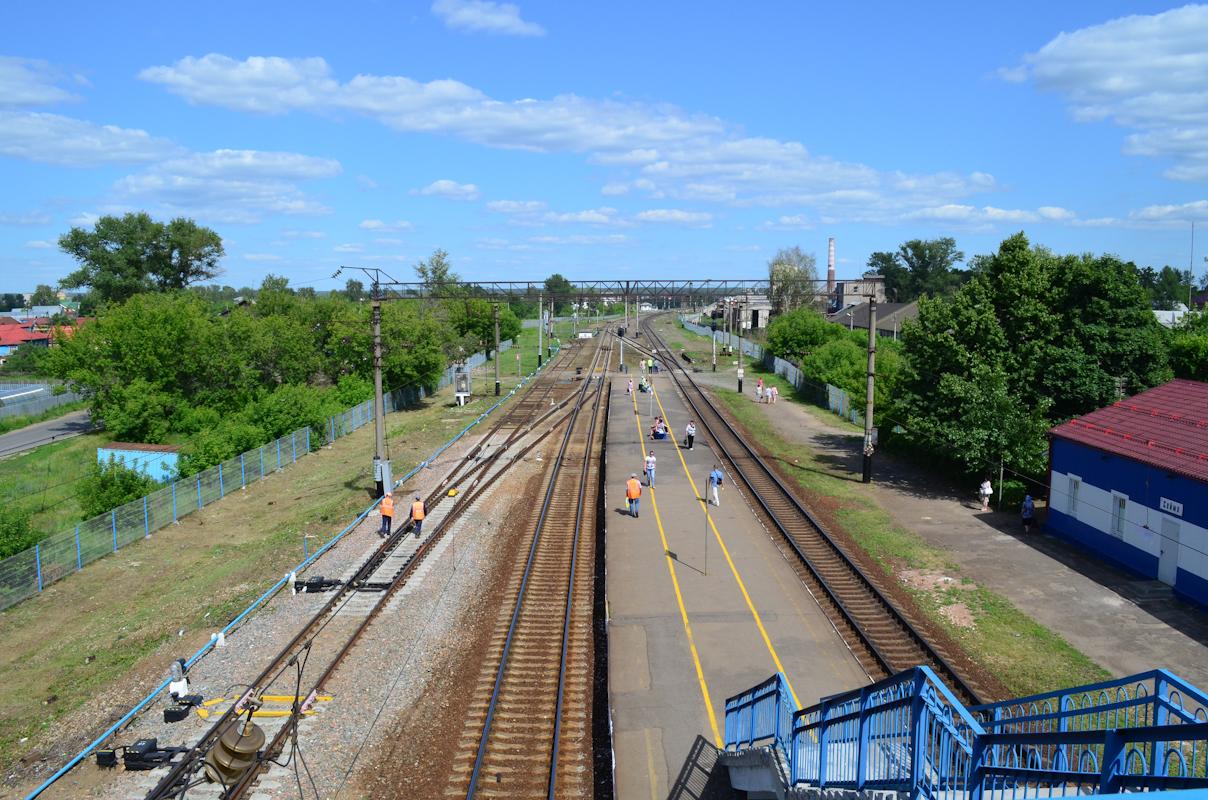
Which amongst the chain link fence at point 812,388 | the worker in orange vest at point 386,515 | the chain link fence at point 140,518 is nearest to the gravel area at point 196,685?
the worker in orange vest at point 386,515

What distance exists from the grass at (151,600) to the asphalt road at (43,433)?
85.9 ft

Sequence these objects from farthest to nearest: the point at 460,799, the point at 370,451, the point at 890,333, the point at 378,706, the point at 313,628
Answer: the point at 890,333, the point at 370,451, the point at 313,628, the point at 378,706, the point at 460,799

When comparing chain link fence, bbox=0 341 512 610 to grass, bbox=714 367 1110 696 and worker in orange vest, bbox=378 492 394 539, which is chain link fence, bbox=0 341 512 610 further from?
grass, bbox=714 367 1110 696

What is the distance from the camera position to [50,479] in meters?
41.6

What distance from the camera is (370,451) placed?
140 ft

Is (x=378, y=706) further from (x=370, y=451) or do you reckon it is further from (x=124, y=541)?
(x=370, y=451)

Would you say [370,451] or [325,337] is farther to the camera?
[325,337]

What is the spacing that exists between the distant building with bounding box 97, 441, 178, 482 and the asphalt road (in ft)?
59.9

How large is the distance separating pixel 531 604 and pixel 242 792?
27.8 feet

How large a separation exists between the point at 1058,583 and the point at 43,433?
200 feet

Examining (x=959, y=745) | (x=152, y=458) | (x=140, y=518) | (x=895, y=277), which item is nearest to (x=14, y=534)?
(x=140, y=518)

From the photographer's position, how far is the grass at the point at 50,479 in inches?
1331

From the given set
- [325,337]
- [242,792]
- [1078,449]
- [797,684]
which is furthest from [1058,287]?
[325,337]

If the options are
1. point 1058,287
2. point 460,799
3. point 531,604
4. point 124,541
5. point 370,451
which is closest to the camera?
point 460,799
